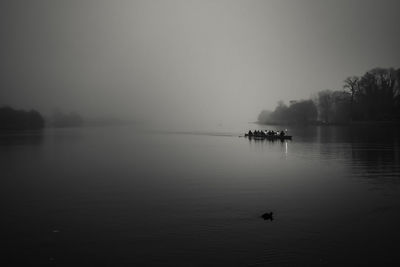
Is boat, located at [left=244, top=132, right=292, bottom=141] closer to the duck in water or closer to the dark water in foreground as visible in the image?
the dark water in foreground

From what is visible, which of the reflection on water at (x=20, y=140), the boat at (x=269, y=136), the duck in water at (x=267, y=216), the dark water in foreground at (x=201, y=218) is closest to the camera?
the dark water in foreground at (x=201, y=218)

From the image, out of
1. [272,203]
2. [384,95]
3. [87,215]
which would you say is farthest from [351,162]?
[384,95]

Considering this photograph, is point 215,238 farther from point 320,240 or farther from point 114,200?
point 114,200

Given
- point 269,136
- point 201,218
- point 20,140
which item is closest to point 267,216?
point 201,218

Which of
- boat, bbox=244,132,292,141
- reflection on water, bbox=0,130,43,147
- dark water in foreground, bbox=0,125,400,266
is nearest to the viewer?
dark water in foreground, bbox=0,125,400,266

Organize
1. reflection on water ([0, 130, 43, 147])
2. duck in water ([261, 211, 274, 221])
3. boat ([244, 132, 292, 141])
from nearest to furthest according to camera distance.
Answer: duck in water ([261, 211, 274, 221]) → reflection on water ([0, 130, 43, 147]) → boat ([244, 132, 292, 141])

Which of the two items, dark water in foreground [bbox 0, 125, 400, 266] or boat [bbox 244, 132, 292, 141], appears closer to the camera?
dark water in foreground [bbox 0, 125, 400, 266]

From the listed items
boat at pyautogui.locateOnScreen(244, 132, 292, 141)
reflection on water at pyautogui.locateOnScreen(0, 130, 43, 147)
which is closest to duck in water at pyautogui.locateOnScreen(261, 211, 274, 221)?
boat at pyautogui.locateOnScreen(244, 132, 292, 141)

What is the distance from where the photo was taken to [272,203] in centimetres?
2952

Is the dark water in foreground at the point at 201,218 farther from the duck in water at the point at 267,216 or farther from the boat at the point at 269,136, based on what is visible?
the boat at the point at 269,136

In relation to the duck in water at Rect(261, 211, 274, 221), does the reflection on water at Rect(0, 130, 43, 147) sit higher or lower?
higher

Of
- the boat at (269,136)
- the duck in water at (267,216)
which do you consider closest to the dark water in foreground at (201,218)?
the duck in water at (267,216)

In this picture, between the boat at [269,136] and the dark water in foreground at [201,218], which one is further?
the boat at [269,136]

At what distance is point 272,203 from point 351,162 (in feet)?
107
